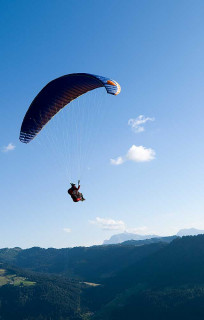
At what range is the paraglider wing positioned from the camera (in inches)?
984

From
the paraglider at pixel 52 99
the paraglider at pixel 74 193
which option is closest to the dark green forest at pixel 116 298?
the paraglider at pixel 74 193

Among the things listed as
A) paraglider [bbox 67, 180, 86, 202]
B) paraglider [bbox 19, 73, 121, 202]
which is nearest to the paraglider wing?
paraglider [bbox 19, 73, 121, 202]

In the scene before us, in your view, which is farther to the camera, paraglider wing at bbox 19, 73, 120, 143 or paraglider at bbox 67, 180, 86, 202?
paraglider wing at bbox 19, 73, 120, 143

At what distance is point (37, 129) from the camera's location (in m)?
26.4

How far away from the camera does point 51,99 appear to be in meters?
26.0

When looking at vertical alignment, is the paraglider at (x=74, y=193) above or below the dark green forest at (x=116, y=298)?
above

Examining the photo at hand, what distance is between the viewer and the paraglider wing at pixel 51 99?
2500cm

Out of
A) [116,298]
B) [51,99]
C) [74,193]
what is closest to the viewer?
[74,193]

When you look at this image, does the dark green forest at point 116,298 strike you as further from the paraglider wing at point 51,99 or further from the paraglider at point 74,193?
the paraglider wing at point 51,99

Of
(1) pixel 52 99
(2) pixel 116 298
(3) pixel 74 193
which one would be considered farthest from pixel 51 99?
(2) pixel 116 298

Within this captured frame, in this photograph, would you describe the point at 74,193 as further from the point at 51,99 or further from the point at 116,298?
the point at 116,298

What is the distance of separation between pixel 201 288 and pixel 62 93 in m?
146

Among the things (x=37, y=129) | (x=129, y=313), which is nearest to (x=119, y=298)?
(x=129, y=313)

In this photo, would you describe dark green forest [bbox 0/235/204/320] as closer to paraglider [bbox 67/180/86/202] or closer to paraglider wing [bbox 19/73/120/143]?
paraglider [bbox 67/180/86/202]
